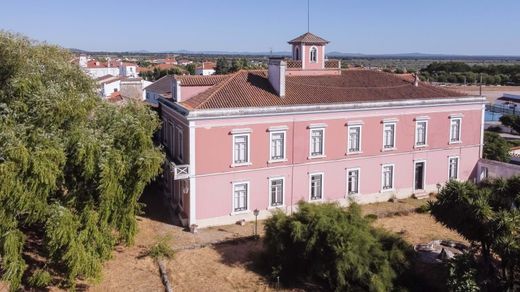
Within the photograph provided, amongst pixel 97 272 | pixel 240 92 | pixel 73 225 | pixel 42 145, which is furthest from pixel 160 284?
pixel 240 92

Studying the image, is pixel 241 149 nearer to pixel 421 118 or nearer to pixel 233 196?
pixel 233 196

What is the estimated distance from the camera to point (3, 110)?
18.7m

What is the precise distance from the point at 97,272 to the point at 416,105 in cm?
2126

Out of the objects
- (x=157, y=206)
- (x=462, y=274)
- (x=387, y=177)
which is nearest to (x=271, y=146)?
(x=157, y=206)

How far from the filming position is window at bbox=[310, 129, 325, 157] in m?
28.7

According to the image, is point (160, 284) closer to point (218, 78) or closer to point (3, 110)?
point (3, 110)

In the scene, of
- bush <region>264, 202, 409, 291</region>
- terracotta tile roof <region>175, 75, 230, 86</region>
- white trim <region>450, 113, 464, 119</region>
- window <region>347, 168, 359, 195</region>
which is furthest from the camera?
white trim <region>450, 113, 464, 119</region>

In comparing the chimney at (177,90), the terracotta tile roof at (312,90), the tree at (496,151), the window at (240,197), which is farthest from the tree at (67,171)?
the tree at (496,151)

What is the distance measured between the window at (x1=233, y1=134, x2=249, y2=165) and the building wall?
30cm

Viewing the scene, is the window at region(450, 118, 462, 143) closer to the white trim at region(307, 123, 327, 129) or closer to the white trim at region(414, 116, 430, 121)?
the white trim at region(414, 116, 430, 121)

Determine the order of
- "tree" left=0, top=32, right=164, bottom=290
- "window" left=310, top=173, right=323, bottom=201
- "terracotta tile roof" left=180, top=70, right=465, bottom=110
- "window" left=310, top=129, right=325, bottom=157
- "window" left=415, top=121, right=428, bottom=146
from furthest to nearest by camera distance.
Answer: "window" left=415, top=121, right=428, bottom=146 < "window" left=310, top=173, right=323, bottom=201 < "window" left=310, top=129, right=325, bottom=157 < "terracotta tile roof" left=180, top=70, right=465, bottom=110 < "tree" left=0, top=32, right=164, bottom=290

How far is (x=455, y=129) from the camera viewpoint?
3294cm

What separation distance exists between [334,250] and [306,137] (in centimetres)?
980

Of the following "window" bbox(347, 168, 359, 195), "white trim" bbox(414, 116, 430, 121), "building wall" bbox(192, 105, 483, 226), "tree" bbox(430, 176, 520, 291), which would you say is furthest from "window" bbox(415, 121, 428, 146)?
"tree" bbox(430, 176, 520, 291)
